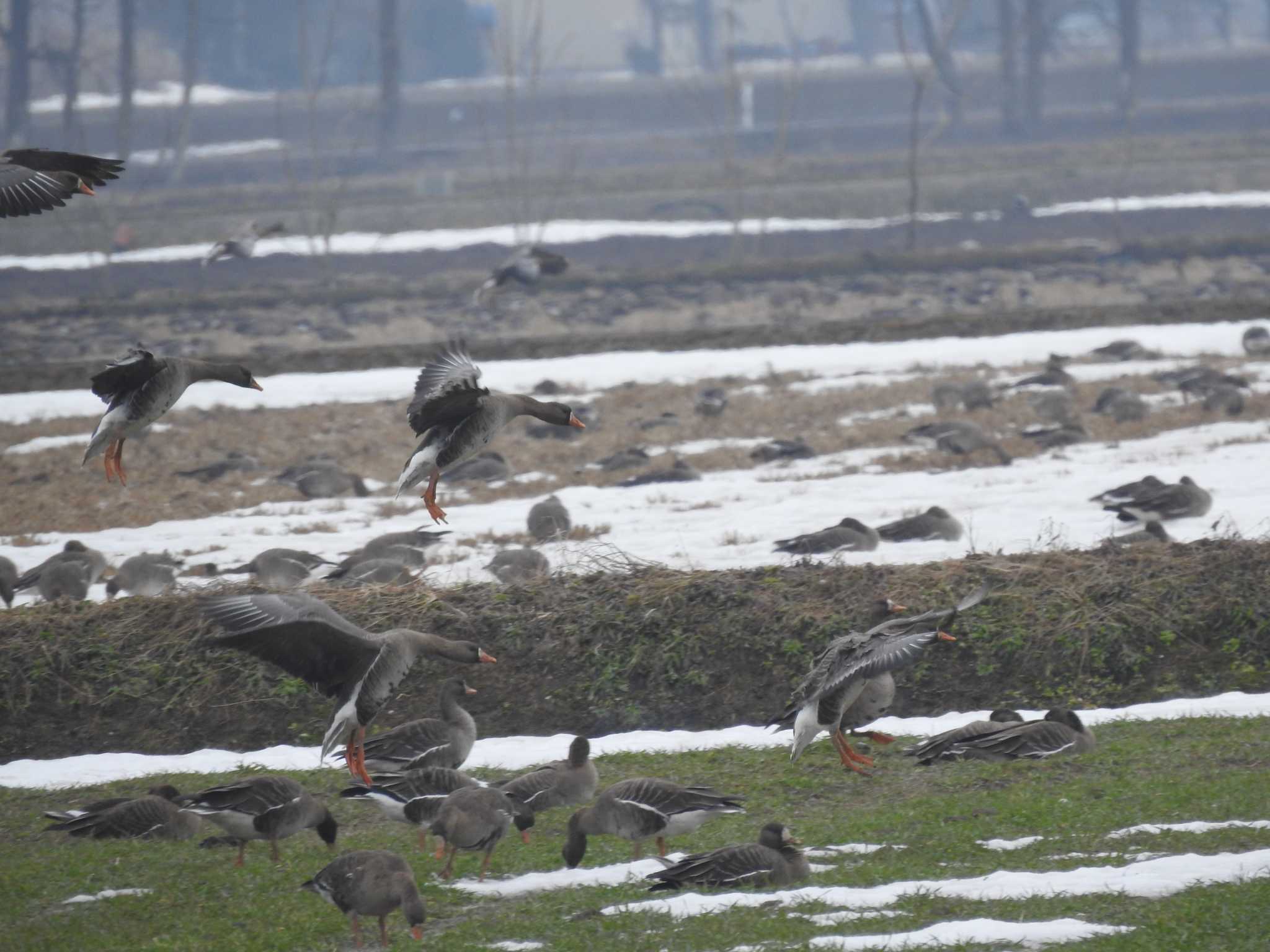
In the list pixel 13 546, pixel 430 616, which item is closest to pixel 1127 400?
pixel 430 616

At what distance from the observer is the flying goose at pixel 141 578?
14.2m

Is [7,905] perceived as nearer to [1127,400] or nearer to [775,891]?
[775,891]

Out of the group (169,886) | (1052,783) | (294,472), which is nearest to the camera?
(169,886)

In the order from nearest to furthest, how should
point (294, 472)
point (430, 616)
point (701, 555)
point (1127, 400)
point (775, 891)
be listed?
point (775, 891), point (430, 616), point (701, 555), point (294, 472), point (1127, 400)

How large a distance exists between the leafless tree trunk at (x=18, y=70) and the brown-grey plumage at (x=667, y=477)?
Answer: 55172 millimetres

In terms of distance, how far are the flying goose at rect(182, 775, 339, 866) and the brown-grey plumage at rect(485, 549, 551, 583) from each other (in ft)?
18.6

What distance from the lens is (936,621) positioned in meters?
8.74

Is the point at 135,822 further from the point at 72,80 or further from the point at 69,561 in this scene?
the point at 72,80

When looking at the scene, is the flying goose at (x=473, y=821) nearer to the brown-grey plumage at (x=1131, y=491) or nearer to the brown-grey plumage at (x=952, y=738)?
the brown-grey plumage at (x=952, y=738)

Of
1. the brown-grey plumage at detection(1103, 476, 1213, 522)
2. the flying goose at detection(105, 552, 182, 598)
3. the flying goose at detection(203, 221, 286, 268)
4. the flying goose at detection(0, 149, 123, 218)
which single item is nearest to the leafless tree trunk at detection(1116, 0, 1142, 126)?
the flying goose at detection(203, 221, 286, 268)

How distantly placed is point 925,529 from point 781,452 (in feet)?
17.1

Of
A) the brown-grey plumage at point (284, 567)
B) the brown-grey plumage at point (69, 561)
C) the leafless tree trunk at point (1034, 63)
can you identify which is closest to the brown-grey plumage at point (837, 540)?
the brown-grey plumage at point (284, 567)

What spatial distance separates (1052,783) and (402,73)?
102231 mm

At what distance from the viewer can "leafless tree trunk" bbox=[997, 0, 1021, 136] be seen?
72.6 metres
